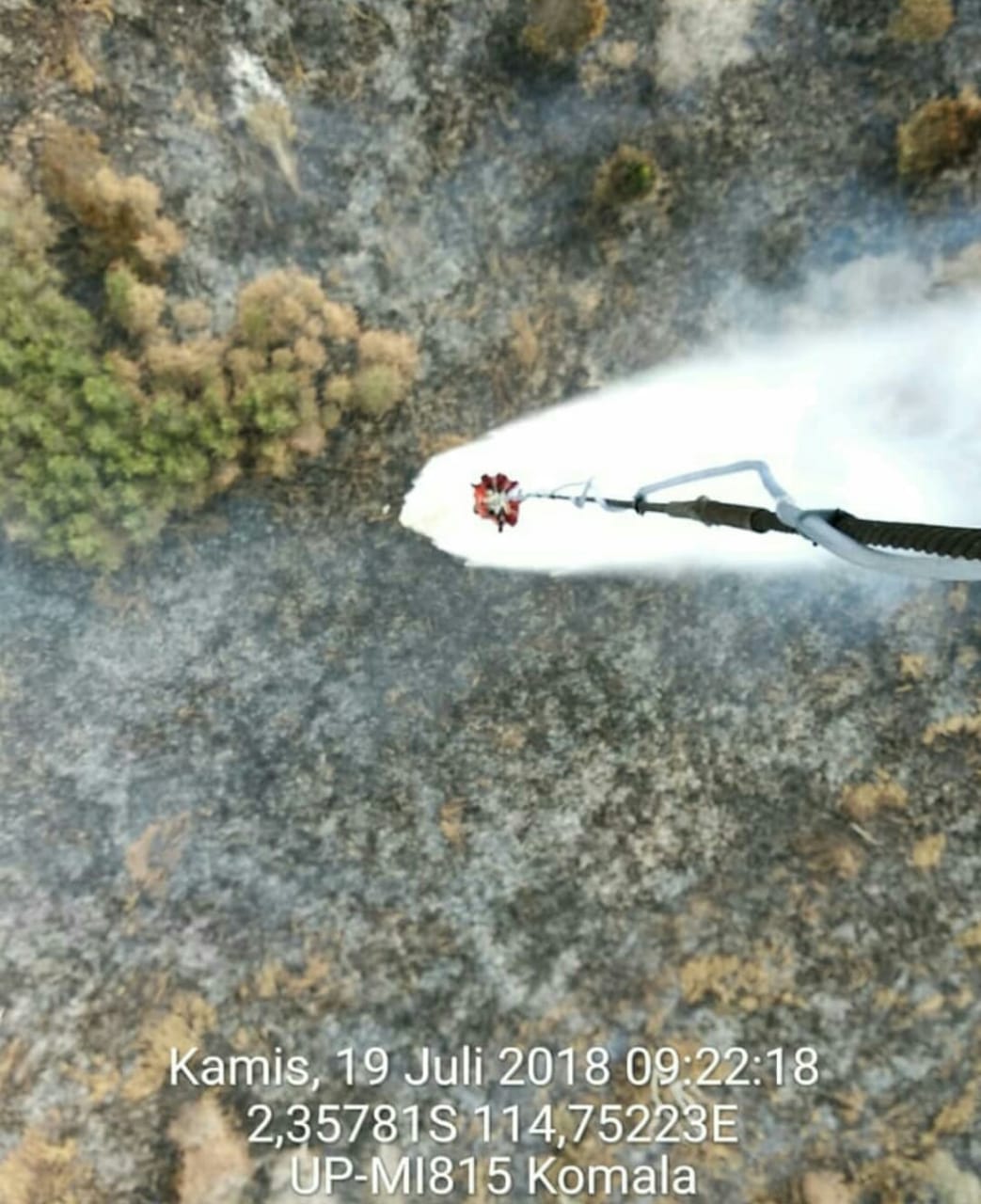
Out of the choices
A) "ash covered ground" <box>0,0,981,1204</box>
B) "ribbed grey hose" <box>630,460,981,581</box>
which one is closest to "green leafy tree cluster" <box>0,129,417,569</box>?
"ash covered ground" <box>0,0,981,1204</box>

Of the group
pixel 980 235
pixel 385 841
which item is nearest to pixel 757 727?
pixel 385 841

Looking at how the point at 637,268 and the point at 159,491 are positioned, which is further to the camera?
the point at 637,268

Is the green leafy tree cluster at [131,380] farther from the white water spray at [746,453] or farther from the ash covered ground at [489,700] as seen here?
the white water spray at [746,453]

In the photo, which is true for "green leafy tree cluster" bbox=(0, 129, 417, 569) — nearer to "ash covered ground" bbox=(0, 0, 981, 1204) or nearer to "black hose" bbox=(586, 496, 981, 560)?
"ash covered ground" bbox=(0, 0, 981, 1204)

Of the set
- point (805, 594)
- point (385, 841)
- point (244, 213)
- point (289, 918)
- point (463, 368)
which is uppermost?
point (244, 213)

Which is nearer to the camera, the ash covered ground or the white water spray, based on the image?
the ash covered ground

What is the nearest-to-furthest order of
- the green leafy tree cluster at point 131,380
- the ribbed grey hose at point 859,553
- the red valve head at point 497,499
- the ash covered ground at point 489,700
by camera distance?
the ribbed grey hose at point 859,553
the red valve head at point 497,499
the green leafy tree cluster at point 131,380
the ash covered ground at point 489,700

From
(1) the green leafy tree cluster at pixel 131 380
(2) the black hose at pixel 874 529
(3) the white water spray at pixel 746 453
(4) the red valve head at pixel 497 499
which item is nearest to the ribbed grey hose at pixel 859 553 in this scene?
(2) the black hose at pixel 874 529

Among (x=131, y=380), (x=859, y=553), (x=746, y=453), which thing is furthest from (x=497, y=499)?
(x=859, y=553)

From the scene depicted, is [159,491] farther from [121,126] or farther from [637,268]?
[637,268]
